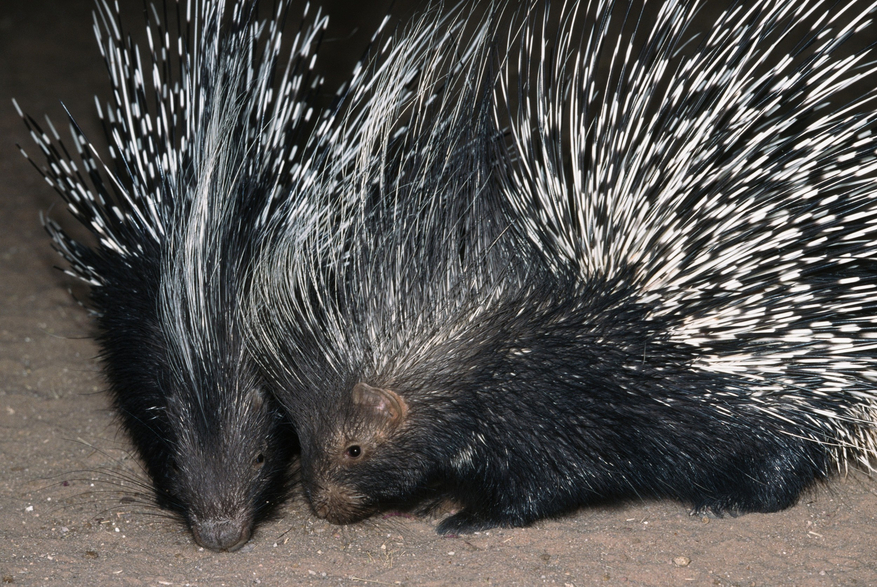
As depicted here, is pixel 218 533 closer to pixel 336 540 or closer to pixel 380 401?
pixel 336 540

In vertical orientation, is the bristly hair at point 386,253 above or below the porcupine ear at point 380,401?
above

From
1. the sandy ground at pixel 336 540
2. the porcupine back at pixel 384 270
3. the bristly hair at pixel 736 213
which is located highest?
the bristly hair at pixel 736 213

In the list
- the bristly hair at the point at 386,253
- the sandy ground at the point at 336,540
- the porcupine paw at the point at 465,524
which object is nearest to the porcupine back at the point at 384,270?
the bristly hair at the point at 386,253

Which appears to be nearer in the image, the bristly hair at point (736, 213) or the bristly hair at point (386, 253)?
the bristly hair at point (736, 213)

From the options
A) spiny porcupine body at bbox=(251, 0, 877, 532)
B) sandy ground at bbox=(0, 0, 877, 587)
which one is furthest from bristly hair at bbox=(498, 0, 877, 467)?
sandy ground at bbox=(0, 0, 877, 587)

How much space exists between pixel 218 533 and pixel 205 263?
711mm

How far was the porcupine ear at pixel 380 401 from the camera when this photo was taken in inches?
101

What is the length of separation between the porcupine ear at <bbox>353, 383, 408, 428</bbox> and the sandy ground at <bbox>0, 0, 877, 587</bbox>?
1.23 ft

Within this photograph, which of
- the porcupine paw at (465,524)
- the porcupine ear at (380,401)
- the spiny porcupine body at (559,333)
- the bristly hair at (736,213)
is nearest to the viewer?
the bristly hair at (736,213)

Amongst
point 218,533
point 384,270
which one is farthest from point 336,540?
point 384,270

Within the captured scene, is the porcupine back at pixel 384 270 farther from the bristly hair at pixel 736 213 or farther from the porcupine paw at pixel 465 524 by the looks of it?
the porcupine paw at pixel 465 524

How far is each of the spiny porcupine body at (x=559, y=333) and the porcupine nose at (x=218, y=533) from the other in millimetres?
258

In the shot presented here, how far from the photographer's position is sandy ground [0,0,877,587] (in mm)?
2369

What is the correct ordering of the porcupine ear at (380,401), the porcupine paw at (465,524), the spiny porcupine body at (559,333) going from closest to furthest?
1. the spiny porcupine body at (559,333)
2. the porcupine ear at (380,401)
3. the porcupine paw at (465,524)
